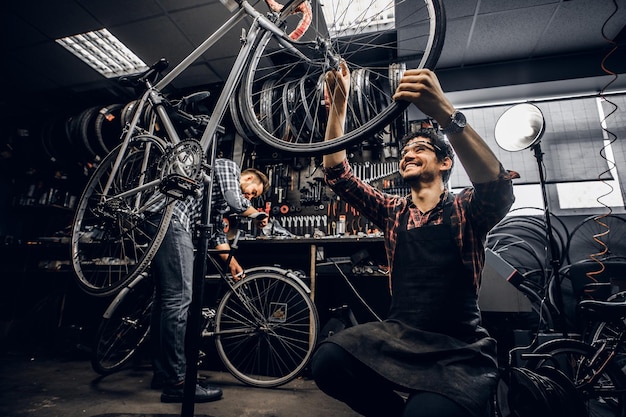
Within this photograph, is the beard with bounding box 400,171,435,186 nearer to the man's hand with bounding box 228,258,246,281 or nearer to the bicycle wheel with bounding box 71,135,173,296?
the bicycle wheel with bounding box 71,135,173,296

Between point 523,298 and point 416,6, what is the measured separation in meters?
2.69

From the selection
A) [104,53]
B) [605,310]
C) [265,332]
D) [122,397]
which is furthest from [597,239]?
[104,53]

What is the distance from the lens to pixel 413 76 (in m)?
0.90

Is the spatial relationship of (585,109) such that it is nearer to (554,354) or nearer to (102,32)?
(554,354)

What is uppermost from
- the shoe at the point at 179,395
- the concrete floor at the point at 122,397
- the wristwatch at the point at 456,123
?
the wristwatch at the point at 456,123

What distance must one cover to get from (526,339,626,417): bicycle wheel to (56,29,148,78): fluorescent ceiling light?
4.69 metres

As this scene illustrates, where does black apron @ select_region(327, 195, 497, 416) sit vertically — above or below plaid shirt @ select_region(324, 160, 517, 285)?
below

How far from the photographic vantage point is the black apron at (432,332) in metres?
0.82

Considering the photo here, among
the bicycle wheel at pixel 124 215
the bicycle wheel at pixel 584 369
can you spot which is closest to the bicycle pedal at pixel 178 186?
the bicycle wheel at pixel 124 215

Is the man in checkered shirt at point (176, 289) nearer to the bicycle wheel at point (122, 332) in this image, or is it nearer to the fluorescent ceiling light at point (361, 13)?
the bicycle wheel at point (122, 332)

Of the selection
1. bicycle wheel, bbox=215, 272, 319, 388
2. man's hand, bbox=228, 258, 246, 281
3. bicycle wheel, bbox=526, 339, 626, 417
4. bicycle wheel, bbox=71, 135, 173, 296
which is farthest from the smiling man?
man's hand, bbox=228, 258, 246, 281

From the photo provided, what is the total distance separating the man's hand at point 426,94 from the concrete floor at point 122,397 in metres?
1.60

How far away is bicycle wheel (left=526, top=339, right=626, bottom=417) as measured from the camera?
158cm

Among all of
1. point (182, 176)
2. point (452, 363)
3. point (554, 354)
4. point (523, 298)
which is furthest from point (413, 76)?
point (523, 298)
